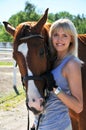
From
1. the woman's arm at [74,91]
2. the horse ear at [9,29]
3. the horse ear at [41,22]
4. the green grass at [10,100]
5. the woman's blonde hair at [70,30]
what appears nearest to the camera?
the woman's arm at [74,91]

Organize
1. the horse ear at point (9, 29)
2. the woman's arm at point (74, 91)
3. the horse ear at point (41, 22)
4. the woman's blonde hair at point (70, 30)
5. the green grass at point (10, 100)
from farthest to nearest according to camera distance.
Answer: the green grass at point (10, 100), the horse ear at point (9, 29), the horse ear at point (41, 22), the woman's blonde hair at point (70, 30), the woman's arm at point (74, 91)

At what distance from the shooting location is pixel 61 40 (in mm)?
3307

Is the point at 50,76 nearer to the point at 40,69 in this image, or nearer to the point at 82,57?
the point at 40,69

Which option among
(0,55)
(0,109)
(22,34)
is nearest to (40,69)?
(22,34)

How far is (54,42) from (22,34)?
0.30 metres

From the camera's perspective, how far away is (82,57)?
14.3ft

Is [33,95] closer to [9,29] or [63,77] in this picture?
[63,77]

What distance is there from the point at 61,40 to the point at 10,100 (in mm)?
5690

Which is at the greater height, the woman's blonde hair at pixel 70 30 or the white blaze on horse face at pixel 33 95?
the woman's blonde hair at pixel 70 30

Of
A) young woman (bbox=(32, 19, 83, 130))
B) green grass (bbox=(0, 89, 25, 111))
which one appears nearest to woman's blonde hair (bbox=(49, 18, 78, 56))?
young woman (bbox=(32, 19, 83, 130))

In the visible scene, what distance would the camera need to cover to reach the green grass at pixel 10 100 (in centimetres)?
801

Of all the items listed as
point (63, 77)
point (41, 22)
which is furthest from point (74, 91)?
point (41, 22)

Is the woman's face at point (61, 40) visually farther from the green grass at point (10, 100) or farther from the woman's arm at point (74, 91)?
the green grass at point (10, 100)

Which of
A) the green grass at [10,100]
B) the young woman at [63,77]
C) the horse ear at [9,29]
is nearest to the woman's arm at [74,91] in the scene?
the young woman at [63,77]
